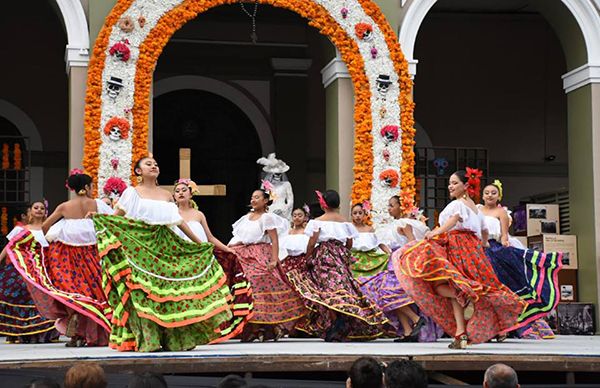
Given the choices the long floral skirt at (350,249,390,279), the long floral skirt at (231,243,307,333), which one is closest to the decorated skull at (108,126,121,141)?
the long floral skirt at (231,243,307,333)

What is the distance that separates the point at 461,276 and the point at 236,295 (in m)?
2.26

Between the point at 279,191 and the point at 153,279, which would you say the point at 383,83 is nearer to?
the point at 279,191

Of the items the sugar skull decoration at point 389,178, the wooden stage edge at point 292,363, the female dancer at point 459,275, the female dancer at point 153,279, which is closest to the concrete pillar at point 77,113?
the sugar skull decoration at point 389,178

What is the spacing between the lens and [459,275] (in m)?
9.61

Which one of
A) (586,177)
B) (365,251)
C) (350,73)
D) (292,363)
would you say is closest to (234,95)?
(350,73)

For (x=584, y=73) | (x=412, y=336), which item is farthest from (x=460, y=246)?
(x=584, y=73)

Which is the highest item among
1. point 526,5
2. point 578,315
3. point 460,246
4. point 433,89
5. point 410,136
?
point 526,5

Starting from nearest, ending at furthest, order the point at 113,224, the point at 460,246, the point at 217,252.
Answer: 1. the point at 113,224
2. the point at 460,246
3. the point at 217,252

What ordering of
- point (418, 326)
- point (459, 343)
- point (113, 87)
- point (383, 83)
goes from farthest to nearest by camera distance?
point (383, 83), point (113, 87), point (418, 326), point (459, 343)

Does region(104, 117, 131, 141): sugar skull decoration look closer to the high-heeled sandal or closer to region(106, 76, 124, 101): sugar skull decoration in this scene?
region(106, 76, 124, 101): sugar skull decoration

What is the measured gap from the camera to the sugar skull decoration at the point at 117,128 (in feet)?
42.6

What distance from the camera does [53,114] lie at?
17375 millimetres

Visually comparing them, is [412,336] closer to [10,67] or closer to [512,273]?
[512,273]

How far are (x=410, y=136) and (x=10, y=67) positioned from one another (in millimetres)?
6821
